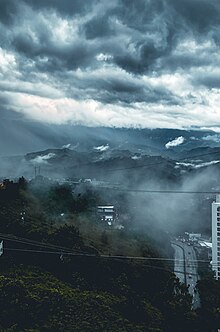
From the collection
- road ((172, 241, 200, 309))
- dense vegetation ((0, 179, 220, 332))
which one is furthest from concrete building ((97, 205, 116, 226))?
dense vegetation ((0, 179, 220, 332))

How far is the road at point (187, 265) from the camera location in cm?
2570

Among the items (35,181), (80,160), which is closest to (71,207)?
(35,181)

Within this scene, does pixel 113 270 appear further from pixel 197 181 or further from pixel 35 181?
pixel 197 181

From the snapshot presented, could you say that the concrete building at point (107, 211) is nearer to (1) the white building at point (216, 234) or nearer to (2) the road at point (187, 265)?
(2) the road at point (187, 265)

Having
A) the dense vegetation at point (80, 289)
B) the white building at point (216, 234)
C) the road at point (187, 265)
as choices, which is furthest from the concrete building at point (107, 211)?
the dense vegetation at point (80, 289)

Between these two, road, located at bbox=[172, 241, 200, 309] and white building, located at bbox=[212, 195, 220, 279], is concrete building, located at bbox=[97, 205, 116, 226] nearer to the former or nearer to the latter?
road, located at bbox=[172, 241, 200, 309]

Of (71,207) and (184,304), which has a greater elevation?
(71,207)

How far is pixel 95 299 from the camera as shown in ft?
48.3

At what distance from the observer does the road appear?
25.7 metres

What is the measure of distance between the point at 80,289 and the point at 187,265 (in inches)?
671

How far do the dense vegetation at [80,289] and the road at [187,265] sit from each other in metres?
3.13

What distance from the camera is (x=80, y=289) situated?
51.8 feet

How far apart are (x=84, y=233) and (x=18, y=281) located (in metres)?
9.90

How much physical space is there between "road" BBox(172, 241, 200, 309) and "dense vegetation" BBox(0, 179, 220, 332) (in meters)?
3.13
